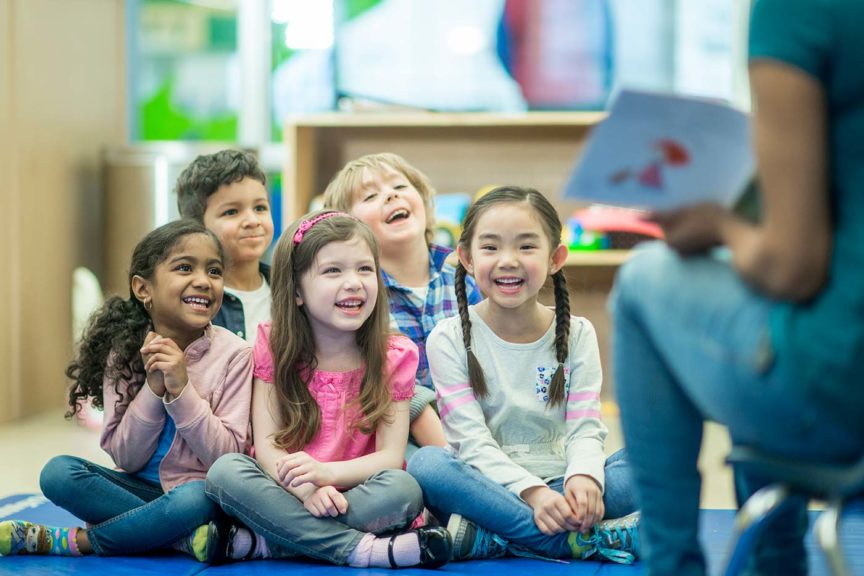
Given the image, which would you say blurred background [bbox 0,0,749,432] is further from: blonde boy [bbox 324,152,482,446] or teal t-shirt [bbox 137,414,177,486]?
teal t-shirt [bbox 137,414,177,486]

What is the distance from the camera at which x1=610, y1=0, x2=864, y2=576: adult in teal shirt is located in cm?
97

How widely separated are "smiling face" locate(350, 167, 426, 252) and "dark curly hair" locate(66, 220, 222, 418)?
1.39 feet

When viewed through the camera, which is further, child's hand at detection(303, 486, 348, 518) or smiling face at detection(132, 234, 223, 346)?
smiling face at detection(132, 234, 223, 346)

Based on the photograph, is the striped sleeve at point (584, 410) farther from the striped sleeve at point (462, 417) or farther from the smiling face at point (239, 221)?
the smiling face at point (239, 221)

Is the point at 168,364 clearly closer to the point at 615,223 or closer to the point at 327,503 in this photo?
the point at 327,503

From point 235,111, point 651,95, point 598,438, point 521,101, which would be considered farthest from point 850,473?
point 235,111

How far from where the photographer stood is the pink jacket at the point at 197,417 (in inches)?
73.7

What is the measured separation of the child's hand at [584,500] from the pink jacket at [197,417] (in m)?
0.57

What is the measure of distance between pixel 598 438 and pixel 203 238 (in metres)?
0.78

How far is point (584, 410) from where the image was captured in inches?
75.5

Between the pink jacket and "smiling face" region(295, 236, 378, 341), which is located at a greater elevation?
"smiling face" region(295, 236, 378, 341)

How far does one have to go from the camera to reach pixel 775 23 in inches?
38.4

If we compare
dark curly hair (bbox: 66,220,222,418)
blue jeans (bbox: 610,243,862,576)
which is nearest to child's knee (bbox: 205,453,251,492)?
dark curly hair (bbox: 66,220,222,418)

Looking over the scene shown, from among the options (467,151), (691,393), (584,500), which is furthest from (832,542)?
(467,151)
